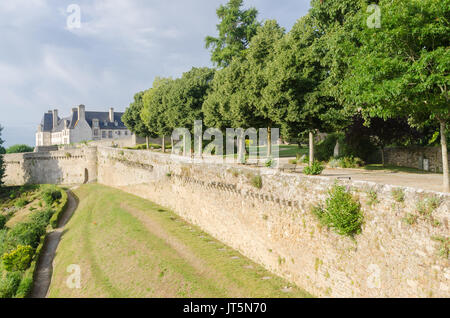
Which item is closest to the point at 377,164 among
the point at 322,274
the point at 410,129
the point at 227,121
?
the point at 410,129

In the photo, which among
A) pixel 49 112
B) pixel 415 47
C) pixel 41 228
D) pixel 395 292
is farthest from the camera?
pixel 49 112

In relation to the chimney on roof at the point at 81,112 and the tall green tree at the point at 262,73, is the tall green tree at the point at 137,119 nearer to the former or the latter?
the tall green tree at the point at 262,73

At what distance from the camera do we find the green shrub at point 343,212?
11.1 meters

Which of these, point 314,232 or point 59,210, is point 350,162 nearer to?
point 314,232

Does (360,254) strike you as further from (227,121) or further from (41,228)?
(41,228)

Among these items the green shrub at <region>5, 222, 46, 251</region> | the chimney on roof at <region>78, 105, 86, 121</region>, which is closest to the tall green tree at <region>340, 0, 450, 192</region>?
the green shrub at <region>5, 222, 46, 251</region>

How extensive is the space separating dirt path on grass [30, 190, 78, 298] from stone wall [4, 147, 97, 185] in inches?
529

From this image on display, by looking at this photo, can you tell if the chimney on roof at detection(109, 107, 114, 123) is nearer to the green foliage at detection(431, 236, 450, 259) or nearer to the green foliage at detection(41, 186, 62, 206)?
the green foliage at detection(41, 186, 62, 206)

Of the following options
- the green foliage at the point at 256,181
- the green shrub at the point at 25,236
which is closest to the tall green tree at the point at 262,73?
the green foliage at the point at 256,181

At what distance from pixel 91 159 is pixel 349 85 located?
140 feet

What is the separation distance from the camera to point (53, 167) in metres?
53.6

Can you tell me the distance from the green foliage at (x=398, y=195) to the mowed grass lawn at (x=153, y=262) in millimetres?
6169

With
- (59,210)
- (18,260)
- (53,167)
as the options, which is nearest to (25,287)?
(18,260)

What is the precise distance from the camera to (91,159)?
4953 centimetres
